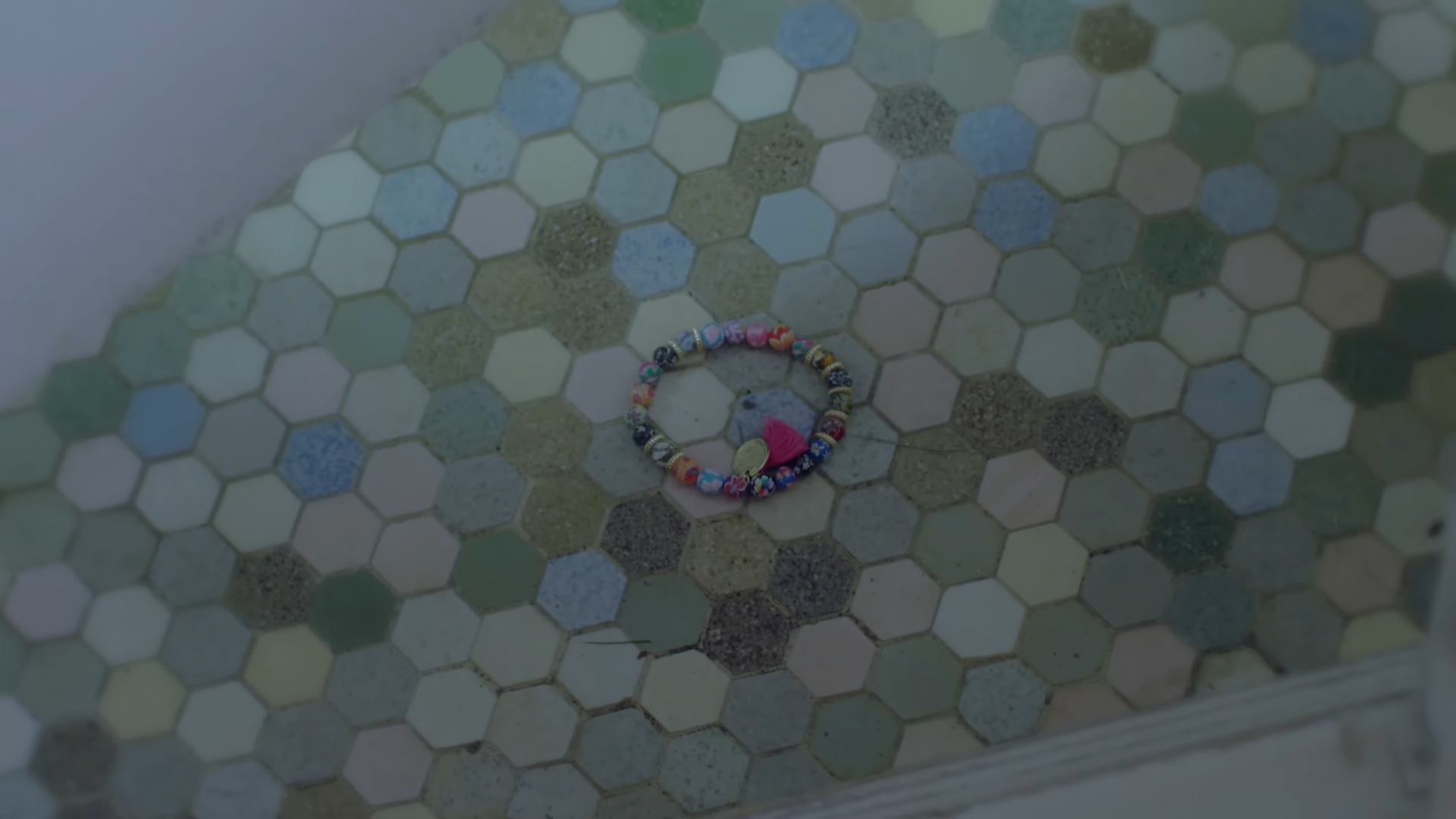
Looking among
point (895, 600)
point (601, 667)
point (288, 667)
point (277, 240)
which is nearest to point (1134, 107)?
point (895, 600)

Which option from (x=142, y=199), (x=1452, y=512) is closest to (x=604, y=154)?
(x=142, y=199)

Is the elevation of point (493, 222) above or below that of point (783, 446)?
above

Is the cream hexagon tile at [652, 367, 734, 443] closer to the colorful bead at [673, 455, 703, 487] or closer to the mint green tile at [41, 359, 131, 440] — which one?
the colorful bead at [673, 455, 703, 487]

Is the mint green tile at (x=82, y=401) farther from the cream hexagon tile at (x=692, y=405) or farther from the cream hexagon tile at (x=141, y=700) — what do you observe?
the cream hexagon tile at (x=692, y=405)

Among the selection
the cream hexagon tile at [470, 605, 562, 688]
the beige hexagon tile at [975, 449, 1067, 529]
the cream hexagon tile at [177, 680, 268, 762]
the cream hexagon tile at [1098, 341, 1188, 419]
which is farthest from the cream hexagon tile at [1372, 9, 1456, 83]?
the cream hexagon tile at [177, 680, 268, 762]

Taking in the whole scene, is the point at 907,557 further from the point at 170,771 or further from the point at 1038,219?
the point at 170,771

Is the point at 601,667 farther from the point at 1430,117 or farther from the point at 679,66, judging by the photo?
the point at 1430,117
